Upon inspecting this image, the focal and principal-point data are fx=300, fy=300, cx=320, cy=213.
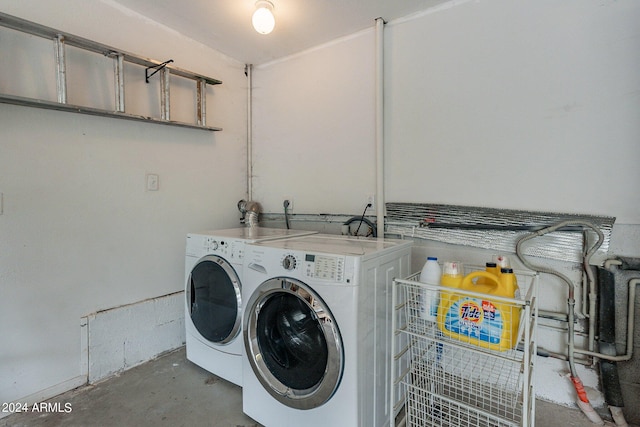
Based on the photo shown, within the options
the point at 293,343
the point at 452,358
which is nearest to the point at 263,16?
the point at 293,343

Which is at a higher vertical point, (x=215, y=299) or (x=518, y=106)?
(x=518, y=106)

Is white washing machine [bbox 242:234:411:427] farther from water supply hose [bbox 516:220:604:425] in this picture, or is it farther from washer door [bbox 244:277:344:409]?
water supply hose [bbox 516:220:604:425]

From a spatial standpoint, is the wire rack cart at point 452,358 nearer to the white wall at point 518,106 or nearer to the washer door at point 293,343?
the washer door at point 293,343

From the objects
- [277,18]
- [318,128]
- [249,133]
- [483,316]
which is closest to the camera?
[483,316]

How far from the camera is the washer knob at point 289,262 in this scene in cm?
133

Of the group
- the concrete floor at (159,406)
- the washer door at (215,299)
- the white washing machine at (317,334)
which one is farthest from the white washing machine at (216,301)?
the white washing machine at (317,334)

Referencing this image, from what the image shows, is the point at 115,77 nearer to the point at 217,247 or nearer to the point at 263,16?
the point at 263,16

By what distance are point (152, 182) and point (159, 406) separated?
140cm

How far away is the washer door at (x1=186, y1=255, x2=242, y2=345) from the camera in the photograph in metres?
1.69

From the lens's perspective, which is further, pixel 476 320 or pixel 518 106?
pixel 518 106

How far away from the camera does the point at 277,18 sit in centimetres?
204

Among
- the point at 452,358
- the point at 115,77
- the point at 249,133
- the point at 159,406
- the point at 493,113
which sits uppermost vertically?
the point at 115,77

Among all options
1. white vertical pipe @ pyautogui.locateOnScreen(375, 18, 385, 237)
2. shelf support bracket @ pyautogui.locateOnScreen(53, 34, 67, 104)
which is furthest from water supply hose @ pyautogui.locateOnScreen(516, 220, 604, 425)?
shelf support bracket @ pyautogui.locateOnScreen(53, 34, 67, 104)

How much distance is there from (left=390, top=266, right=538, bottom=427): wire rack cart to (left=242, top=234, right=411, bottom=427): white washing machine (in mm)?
90
